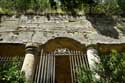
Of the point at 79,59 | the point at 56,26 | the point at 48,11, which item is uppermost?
the point at 48,11

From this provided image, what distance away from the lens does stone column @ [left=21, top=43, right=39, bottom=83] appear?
7860 mm

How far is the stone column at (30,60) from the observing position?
7860 millimetres

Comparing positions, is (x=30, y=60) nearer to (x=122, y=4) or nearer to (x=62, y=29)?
(x=62, y=29)

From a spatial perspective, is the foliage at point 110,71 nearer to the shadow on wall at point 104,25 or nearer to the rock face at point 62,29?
the rock face at point 62,29

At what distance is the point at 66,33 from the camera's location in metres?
10.5

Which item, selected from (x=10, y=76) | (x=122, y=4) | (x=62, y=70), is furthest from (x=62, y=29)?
(x=10, y=76)

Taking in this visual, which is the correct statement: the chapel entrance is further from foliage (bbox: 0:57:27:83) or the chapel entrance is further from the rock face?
foliage (bbox: 0:57:27:83)

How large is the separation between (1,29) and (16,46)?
4.67 ft

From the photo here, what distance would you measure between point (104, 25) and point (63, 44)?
2.69 metres

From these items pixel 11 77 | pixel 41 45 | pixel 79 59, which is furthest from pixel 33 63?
pixel 11 77

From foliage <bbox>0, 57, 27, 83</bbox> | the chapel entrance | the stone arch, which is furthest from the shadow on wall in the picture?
foliage <bbox>0, 57, 27, 83</bbox>

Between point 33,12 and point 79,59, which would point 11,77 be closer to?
point 79,59

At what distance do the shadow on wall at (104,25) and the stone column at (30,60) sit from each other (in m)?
3.81

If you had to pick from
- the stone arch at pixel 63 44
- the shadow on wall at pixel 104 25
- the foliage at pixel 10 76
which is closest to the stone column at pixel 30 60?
the stone arch at pixel 63 44
